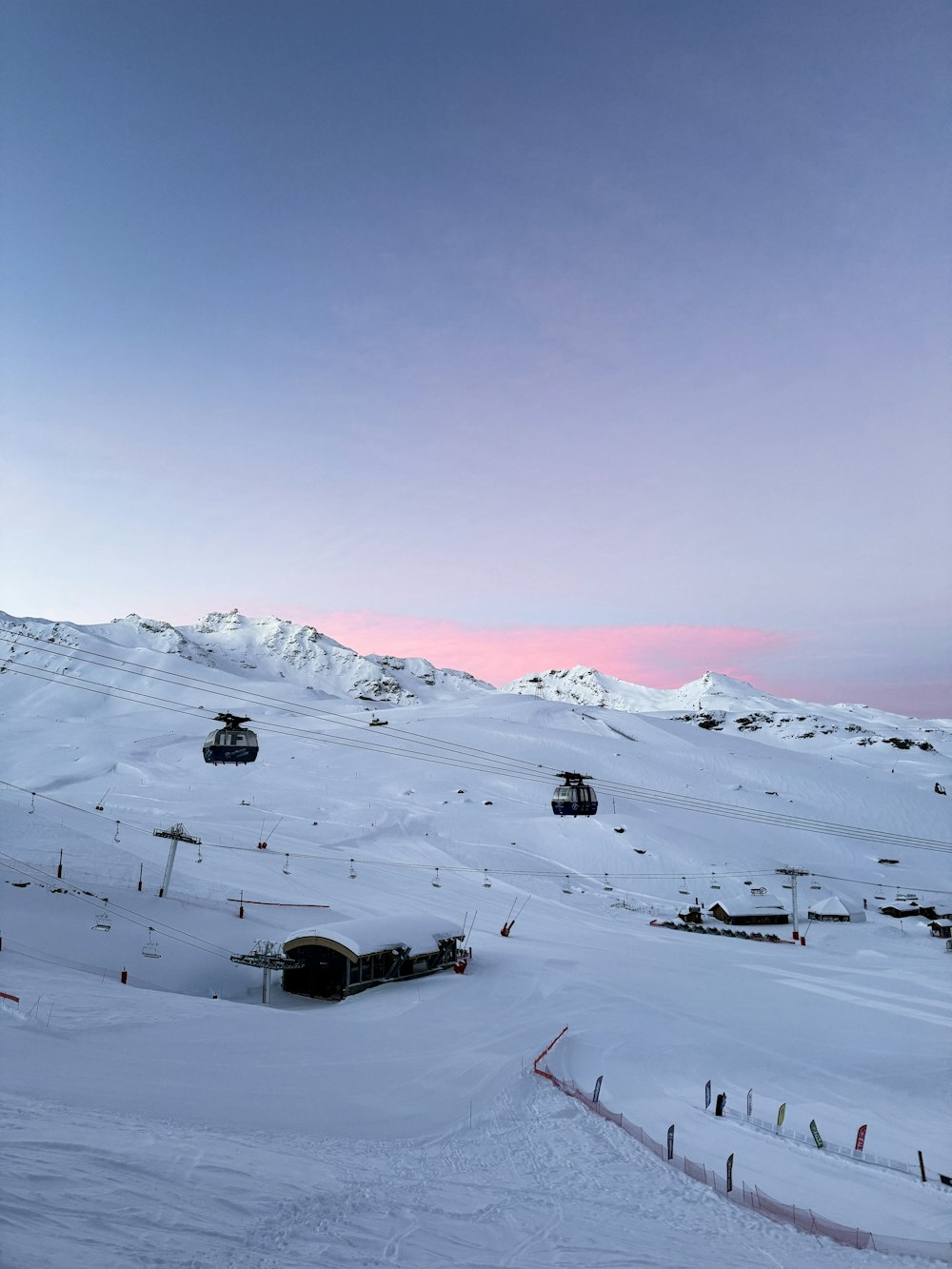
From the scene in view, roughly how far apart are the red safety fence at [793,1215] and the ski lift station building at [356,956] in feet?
53.5

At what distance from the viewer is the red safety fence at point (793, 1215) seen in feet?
40.1

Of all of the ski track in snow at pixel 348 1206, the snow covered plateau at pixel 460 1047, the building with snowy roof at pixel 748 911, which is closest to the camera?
the ski track in snow at pixel 348 1206

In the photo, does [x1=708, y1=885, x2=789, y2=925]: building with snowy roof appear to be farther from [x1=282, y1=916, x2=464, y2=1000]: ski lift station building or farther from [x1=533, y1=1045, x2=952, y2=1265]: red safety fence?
[x1=533, y1=1045, x2=952, y2=1265]: red safety fence

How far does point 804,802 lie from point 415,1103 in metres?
99.5

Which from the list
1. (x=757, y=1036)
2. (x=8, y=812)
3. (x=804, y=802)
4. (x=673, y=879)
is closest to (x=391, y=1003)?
(x=757, y=1036)

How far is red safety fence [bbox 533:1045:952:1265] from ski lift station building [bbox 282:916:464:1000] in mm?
16297

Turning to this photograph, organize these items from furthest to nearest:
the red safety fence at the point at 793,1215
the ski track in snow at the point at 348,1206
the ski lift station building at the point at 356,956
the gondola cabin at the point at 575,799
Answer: the gondola cabin at the point at 575,799 < the ski lift station building at the point at 356,956 < the red safety fence at the point at 793,1215 < the ski track in snow at the point at 348,1206

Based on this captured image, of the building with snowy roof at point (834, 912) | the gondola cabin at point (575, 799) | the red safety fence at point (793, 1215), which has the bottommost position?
the building with snowy roof at point (834, 912)

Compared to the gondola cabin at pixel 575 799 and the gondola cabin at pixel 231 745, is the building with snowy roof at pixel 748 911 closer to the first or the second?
the gondola cabin at pixel 575 799

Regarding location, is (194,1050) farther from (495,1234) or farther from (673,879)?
(673,879)

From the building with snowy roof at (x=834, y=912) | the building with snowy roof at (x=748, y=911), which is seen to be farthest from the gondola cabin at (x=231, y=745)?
the building with snowy roof at (x=834, y=912)

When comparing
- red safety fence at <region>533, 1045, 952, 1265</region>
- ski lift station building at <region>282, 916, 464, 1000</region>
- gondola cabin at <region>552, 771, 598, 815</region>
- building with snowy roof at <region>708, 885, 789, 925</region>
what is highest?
gondola cabin at <region>552, 771, 598, 815</region>

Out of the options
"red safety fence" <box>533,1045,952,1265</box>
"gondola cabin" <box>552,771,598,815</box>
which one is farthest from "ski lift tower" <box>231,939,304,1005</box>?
"red safety fence" <box>533,1045,952,1265</box>

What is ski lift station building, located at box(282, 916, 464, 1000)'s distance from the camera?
31.1m
